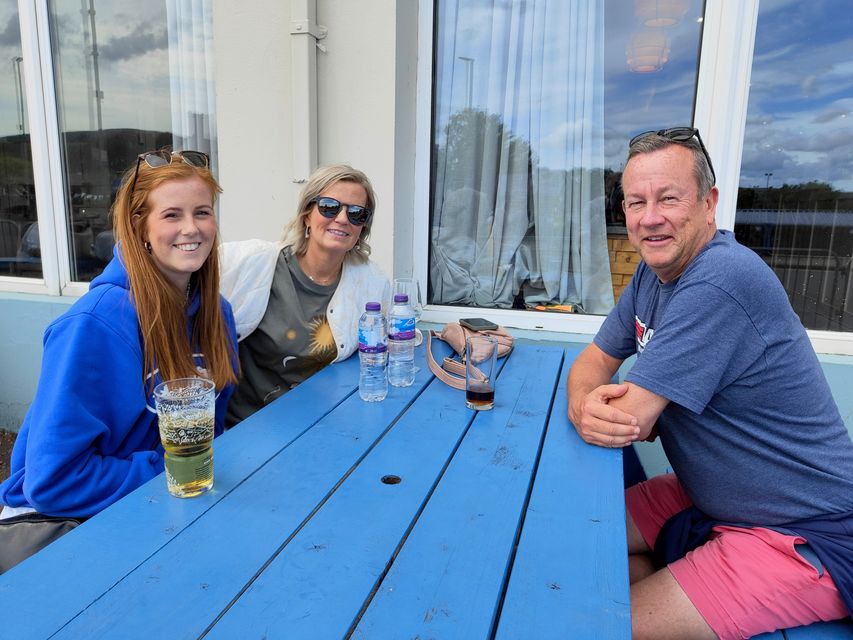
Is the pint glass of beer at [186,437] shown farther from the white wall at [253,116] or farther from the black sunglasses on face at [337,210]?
the white wall at [253,116]

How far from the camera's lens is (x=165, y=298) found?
156 cm

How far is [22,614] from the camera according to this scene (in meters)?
0.82

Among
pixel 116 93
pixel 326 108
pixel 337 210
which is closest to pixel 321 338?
pixel 337 210

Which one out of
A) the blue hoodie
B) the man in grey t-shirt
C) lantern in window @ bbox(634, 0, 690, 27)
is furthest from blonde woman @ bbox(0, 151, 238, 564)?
lantern in window @ bbox(634, 0, 690, 27)

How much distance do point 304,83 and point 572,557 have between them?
8.47ft

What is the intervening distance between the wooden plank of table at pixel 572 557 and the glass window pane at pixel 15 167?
398 centimetres

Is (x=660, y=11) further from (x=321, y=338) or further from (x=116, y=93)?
(x=116, y=93)

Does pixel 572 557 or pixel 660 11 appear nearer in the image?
pixel 572 557

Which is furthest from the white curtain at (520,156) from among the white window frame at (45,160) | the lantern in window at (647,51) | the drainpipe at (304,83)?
the white window frame at (45,160)

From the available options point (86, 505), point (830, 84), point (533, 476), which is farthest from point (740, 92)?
point (86, 505)

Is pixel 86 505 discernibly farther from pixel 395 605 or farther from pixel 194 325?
pixel 395 605

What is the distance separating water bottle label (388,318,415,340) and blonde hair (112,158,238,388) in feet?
1.80

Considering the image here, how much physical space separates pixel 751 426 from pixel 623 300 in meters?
0.62

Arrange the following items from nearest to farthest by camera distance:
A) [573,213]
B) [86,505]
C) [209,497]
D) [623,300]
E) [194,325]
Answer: [209,497], [86,505], [194,325], [623,300], [573,213]
